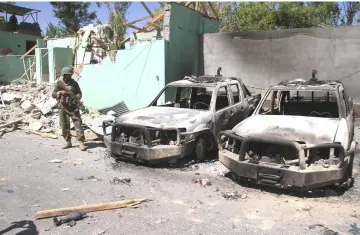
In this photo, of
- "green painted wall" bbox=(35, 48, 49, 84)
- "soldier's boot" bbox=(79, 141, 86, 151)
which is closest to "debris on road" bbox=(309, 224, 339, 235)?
"soldier's boot" bbox=(79, 141, 86, 151)

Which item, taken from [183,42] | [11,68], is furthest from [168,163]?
[11,68]

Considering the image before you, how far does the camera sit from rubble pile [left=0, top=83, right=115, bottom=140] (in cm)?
890

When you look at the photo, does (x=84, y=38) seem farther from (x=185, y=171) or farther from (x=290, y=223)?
(x=290, y=223)

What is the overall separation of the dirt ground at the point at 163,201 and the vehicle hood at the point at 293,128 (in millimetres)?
770

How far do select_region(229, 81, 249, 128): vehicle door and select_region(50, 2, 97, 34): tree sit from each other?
90.0 feet

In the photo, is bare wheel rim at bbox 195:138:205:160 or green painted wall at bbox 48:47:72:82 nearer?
bare wheel rim at bbox 195:138:205:160

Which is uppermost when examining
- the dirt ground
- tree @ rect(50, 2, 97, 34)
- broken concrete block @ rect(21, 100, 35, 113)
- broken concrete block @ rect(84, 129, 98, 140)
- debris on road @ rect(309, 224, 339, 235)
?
tree @ rect(50, 2, 97, 34)

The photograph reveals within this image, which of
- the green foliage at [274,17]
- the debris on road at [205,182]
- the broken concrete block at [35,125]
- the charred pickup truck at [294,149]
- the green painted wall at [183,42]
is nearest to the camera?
the charred pickup truck at [294,149]

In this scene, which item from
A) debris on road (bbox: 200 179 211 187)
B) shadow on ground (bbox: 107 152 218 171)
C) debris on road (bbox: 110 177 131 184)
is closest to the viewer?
debris on road (bbox: 200 179 211 187)

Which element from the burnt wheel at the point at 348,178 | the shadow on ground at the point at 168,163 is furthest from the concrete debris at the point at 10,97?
the burnt wheel at the point at 348,178

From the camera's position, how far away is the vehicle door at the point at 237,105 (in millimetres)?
7176

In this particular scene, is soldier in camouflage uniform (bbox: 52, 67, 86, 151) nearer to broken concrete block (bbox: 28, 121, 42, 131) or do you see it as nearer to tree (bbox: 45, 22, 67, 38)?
broken concrete block (bbox: 28, 121, 42, 131)

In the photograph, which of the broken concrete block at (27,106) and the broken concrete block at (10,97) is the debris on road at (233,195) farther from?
the broken concrete block at (10,97)

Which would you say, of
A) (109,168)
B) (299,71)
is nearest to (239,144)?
(109,168)
